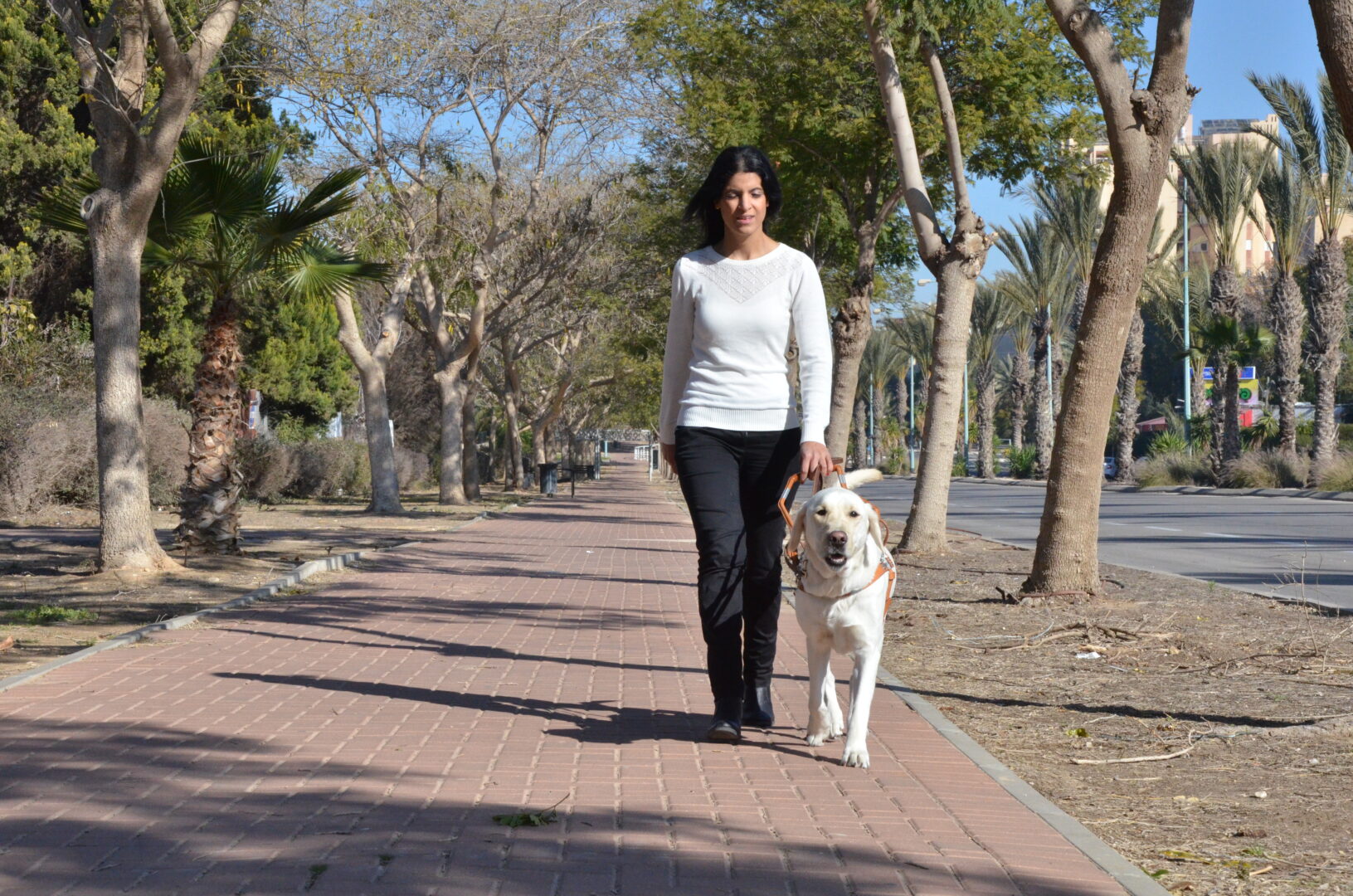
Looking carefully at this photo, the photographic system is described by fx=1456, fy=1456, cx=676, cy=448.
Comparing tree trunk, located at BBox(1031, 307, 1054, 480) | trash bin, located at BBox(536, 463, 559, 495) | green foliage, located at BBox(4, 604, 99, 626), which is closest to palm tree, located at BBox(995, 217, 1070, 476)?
tree trunk, located at BBox(1031, 307, 1054, 480)

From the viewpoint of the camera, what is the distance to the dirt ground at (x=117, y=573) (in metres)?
9.61

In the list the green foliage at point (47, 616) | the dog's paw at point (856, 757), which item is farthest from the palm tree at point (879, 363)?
the dog's paw at point (856, 757)

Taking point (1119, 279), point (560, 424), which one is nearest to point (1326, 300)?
point (1119, 279)

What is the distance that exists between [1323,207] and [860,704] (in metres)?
33.5

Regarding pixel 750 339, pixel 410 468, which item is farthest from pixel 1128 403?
pixel 750 339

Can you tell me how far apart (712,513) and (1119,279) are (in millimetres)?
5901

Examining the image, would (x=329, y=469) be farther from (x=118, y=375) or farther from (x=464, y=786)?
(x=464, y=786)

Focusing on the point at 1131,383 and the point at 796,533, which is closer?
the point at 796,533

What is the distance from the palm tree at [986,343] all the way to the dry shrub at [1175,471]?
12.0 metres

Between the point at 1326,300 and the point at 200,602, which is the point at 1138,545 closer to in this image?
the point at 200,602

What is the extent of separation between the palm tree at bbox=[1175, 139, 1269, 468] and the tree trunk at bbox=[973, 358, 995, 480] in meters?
20.0

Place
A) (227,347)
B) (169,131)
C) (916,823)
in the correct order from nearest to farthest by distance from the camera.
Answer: (916,823) → (169,131) → (227,347)

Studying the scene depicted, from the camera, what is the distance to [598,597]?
1278 cm

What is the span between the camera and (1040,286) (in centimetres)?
4997
